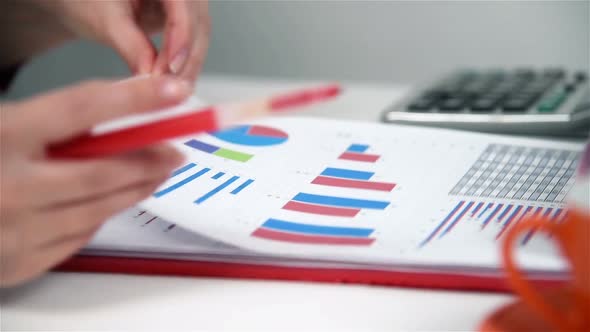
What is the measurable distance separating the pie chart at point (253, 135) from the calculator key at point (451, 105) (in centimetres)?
14

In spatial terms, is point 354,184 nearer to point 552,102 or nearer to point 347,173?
point 347,173

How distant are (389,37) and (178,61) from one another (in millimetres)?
507

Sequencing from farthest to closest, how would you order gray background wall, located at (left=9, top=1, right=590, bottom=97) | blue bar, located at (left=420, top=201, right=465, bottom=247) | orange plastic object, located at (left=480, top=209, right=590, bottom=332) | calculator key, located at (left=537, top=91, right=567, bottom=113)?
gray background wall, located at (left=9, top=1, right=590, bottom=97)
calculator key, located at (left=537, top=91, right=567, bottom=113)
blue bar, located at (left=420, top=201, right=465, bottom=247)
orange plastic object, located at (left=480, top=209, right=590, bottom=332)

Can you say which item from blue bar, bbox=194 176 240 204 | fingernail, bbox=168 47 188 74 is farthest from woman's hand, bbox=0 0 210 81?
blue bar, bbox=194 176 240 204

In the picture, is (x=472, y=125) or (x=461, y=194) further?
(x=472, y=125)

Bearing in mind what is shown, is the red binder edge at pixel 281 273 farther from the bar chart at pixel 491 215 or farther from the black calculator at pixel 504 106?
the black calculator at pixel 504 106

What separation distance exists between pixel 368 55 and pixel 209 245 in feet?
2.10

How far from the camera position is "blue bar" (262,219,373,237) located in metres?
0.35

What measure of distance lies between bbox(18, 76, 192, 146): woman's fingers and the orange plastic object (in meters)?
0.15

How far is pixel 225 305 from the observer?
1.08ft

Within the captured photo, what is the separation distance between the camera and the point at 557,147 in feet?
1.58

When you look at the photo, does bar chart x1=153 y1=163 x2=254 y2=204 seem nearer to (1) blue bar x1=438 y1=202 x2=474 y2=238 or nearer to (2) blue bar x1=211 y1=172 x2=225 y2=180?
(2) blue bar x1=211 y1=172 x2=225 y2=180

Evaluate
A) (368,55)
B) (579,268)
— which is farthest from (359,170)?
(368,55)

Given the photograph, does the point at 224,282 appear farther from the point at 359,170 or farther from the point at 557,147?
the point at 557,147
